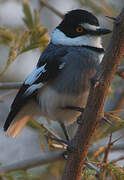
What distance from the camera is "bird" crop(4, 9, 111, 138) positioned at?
3.69 metres

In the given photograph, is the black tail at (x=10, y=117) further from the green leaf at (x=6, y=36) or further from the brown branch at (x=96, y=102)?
the brown branch at (x=96, y=102)

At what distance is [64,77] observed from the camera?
3.71 m

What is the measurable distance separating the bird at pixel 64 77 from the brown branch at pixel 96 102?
831mm

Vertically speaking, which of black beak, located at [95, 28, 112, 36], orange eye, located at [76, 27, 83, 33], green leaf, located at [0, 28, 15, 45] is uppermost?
green leaf, located at [0, 28, 15, 45]

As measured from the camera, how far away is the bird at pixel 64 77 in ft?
12.1

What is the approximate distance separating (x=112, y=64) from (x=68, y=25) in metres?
1.73

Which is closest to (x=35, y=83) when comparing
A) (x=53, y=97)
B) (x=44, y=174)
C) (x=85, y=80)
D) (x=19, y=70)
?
(x=53, y=97)

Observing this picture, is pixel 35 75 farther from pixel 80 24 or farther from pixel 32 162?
pixel 32 162

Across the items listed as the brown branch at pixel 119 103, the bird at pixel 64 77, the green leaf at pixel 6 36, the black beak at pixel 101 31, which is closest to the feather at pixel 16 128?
the bird at pixel 64 77

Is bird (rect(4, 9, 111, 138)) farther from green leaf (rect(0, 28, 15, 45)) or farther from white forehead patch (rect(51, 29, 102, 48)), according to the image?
green leaf (rect(0, 28, 15, 45))

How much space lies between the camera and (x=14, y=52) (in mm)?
3299

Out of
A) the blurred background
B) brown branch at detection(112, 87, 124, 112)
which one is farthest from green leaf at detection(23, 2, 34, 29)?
brown branch at detection(112, 87, 124, 112)

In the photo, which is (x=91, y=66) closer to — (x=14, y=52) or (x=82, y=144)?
(x=14, y=52)

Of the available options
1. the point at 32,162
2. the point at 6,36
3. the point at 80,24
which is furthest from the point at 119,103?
the point at 6,36
